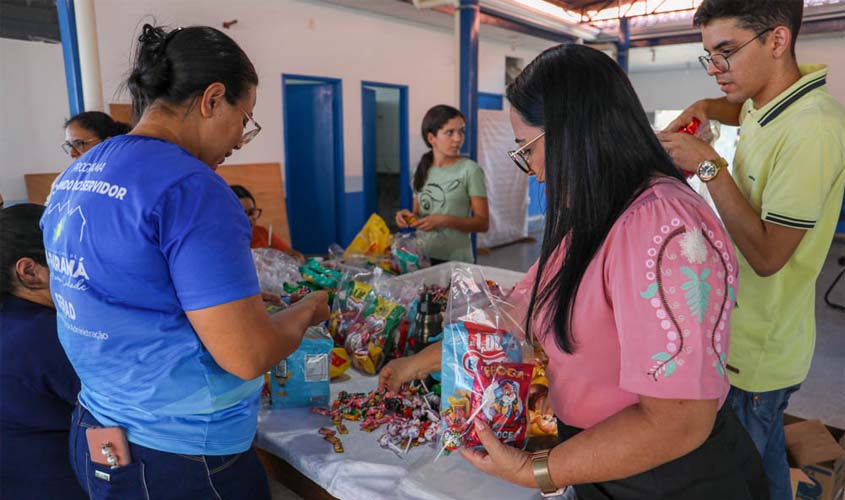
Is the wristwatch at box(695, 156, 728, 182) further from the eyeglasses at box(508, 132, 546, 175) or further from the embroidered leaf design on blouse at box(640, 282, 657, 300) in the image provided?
the embroidered leaf design on blouse at box(640, 282, 657, 300)

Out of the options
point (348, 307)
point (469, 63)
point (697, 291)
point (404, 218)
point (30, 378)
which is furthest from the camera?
point (469, 63)

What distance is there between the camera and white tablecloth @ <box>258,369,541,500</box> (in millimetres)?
1140

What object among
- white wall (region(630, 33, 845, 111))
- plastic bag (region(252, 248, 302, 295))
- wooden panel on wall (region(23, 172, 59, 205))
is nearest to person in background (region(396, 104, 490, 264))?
plastic bag (region(252, 248, 302, 295))

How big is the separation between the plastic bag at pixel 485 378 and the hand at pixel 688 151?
562 mm

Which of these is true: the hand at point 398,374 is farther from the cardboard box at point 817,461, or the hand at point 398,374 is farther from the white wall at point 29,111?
the white wall at point 29,111

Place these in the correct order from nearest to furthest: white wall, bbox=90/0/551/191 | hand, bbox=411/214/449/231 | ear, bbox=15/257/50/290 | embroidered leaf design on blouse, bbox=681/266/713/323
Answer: embroidered leaf design on blouse, bbox=681/266/713/323, ear, bbox=15/257/50/290, hand, bbox=411/214/449/231, white wall, bbox=90/0/551/191

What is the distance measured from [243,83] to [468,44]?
375 centimetres

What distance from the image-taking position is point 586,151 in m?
0.85

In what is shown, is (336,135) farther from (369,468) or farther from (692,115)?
(369,468)

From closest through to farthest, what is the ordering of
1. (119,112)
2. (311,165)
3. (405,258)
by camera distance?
(405,258)
(119,112)
(311,165)

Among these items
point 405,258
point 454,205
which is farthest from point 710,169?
point 454,205

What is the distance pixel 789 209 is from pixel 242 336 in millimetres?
1190

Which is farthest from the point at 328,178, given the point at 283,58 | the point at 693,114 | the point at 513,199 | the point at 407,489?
the point at 407,489

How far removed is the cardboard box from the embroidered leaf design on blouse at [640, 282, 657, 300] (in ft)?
5.06
